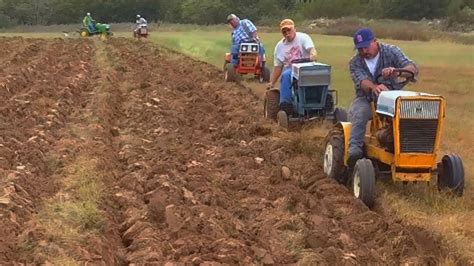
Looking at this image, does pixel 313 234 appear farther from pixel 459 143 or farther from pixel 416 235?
pixel 459 143

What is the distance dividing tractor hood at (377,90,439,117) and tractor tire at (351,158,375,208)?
547 mm

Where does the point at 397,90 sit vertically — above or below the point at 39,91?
above

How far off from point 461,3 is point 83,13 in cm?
4129

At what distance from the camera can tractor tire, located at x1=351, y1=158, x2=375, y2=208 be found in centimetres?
784

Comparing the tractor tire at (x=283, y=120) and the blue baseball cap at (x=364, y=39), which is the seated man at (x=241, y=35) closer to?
the tractor tire at (x=283, y=120)

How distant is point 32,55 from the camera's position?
25.9m

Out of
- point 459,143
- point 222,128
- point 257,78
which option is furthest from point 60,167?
point 257,78

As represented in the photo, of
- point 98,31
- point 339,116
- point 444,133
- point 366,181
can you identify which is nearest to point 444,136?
point 444,133

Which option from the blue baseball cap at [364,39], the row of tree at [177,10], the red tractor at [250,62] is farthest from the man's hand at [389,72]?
the row of tree at [177,10]

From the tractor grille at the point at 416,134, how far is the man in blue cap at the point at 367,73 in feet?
2.06

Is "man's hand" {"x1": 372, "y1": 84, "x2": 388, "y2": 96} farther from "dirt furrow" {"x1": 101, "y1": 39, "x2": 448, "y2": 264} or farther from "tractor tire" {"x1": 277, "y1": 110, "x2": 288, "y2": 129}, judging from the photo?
"tractor tire" {"x1": 277, "y1": 110, "x2": 288, "y2": 129}

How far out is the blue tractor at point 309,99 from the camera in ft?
38.0

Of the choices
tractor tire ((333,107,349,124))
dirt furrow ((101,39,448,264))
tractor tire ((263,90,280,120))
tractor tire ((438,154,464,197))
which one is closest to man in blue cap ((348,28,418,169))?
dirt furrow ((101,39,448,264))

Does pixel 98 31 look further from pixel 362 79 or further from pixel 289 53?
pixel 362 79
